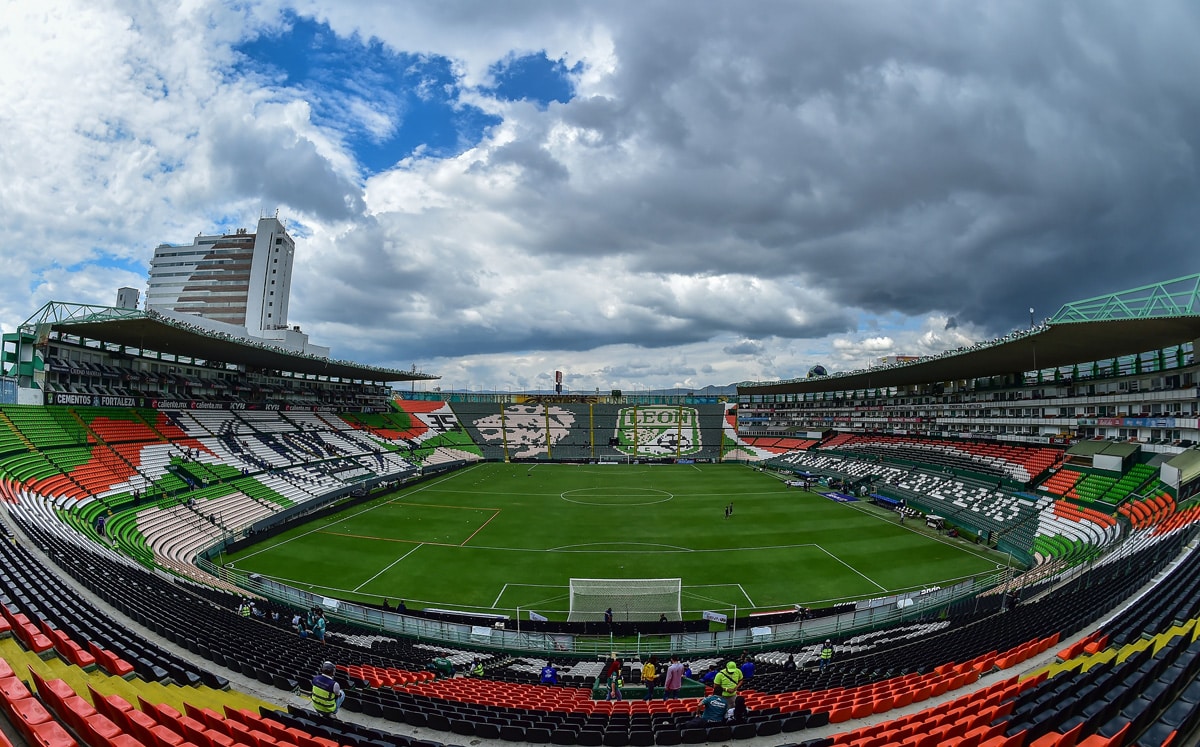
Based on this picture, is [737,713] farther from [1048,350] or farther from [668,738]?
[1048,350]

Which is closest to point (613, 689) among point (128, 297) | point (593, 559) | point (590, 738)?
point (590, 738)

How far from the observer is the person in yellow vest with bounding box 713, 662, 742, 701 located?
38.9 ft

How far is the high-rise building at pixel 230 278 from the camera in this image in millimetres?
86188

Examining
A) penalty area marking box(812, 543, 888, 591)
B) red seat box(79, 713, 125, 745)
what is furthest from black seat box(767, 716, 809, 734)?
penalty area marking box(812, 543, 888, 591)

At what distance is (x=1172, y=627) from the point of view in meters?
10.2

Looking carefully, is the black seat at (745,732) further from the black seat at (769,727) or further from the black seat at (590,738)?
the black seat at (590,738)

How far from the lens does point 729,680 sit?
12.0 m

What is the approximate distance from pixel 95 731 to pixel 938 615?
2547 cm

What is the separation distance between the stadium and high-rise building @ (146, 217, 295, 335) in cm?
2443

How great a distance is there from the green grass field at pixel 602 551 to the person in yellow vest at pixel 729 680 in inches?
480

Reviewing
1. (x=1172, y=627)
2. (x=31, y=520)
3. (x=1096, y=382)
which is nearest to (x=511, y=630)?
(x=1172, y=627)

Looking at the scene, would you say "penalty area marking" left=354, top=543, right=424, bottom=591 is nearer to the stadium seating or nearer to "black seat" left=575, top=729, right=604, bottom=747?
the stadium seating

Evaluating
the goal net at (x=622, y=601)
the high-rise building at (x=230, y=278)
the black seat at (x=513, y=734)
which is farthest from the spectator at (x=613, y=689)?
the high-rise building at (x=230, y=278)

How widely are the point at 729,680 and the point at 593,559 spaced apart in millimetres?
19731
